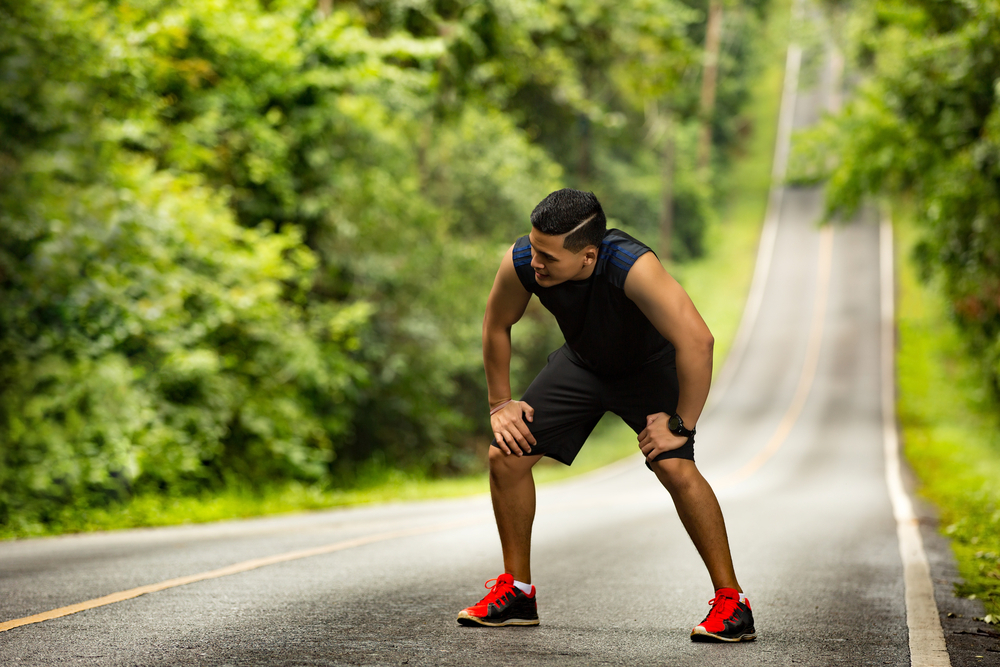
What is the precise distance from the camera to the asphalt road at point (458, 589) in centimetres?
361

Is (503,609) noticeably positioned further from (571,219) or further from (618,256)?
(571,219)

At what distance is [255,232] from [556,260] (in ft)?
32.6

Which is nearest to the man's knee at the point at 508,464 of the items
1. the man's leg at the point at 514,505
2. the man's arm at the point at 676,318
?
the man's leg at the point at 514,505

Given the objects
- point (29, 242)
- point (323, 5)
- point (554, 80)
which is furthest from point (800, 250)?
point (29, 242)

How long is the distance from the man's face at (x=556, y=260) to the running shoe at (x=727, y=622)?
4.78 feet

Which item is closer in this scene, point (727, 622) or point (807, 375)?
point (727, 622)

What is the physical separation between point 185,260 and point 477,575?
24.6 feet

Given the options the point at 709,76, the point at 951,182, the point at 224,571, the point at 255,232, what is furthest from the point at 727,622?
the point at 709,76

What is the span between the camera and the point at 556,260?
378 centimetres

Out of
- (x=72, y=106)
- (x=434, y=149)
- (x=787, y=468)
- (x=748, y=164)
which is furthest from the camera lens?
(x=748, y=164)

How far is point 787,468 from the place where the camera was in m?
20.3

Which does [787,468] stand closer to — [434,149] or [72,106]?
[434,149]

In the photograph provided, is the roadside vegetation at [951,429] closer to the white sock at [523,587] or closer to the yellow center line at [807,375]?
the white sock at [523,587]

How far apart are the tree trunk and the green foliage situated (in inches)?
1140
